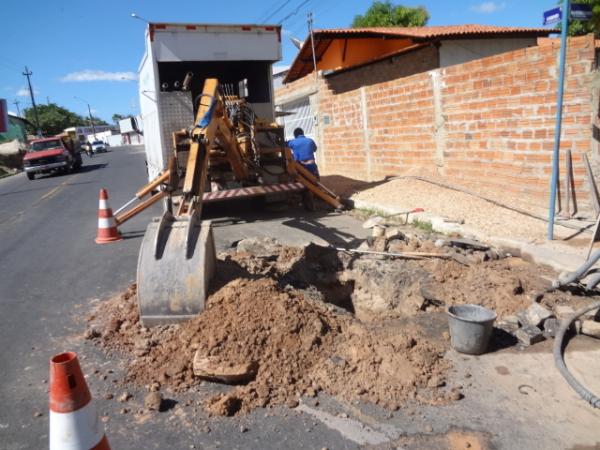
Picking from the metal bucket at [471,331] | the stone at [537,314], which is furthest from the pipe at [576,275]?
the metal bucket at [471,331]

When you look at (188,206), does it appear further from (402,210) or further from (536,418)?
(402,210)

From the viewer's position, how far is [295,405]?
3191mm

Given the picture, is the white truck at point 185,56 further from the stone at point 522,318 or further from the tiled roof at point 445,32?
the stone at point 522,318

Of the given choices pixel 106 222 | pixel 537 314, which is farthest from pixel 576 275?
pixel 106 222

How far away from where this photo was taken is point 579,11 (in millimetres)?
5145

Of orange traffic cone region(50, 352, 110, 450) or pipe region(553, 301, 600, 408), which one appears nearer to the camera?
orange traffic cone region(50, 352, 110, 450)

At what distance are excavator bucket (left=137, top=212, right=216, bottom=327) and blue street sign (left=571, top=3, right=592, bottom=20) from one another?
180 inches

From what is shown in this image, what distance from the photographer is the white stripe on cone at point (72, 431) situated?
89.2 inches

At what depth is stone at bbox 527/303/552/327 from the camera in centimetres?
403

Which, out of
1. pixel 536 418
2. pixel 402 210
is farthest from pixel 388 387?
pixel 402 210

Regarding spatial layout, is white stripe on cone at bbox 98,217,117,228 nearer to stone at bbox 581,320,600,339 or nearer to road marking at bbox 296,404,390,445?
road marking at bbox 296,404,390,445

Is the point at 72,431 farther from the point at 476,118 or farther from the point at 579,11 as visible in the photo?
the point at 476,118

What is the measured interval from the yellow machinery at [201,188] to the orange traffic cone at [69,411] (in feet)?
5.72

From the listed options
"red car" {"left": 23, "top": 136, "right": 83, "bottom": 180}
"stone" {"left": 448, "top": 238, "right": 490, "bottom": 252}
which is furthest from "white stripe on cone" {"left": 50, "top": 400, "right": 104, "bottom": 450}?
"red car" {"left": 23, "top": 136, "right": 83, "bottom": 180}
